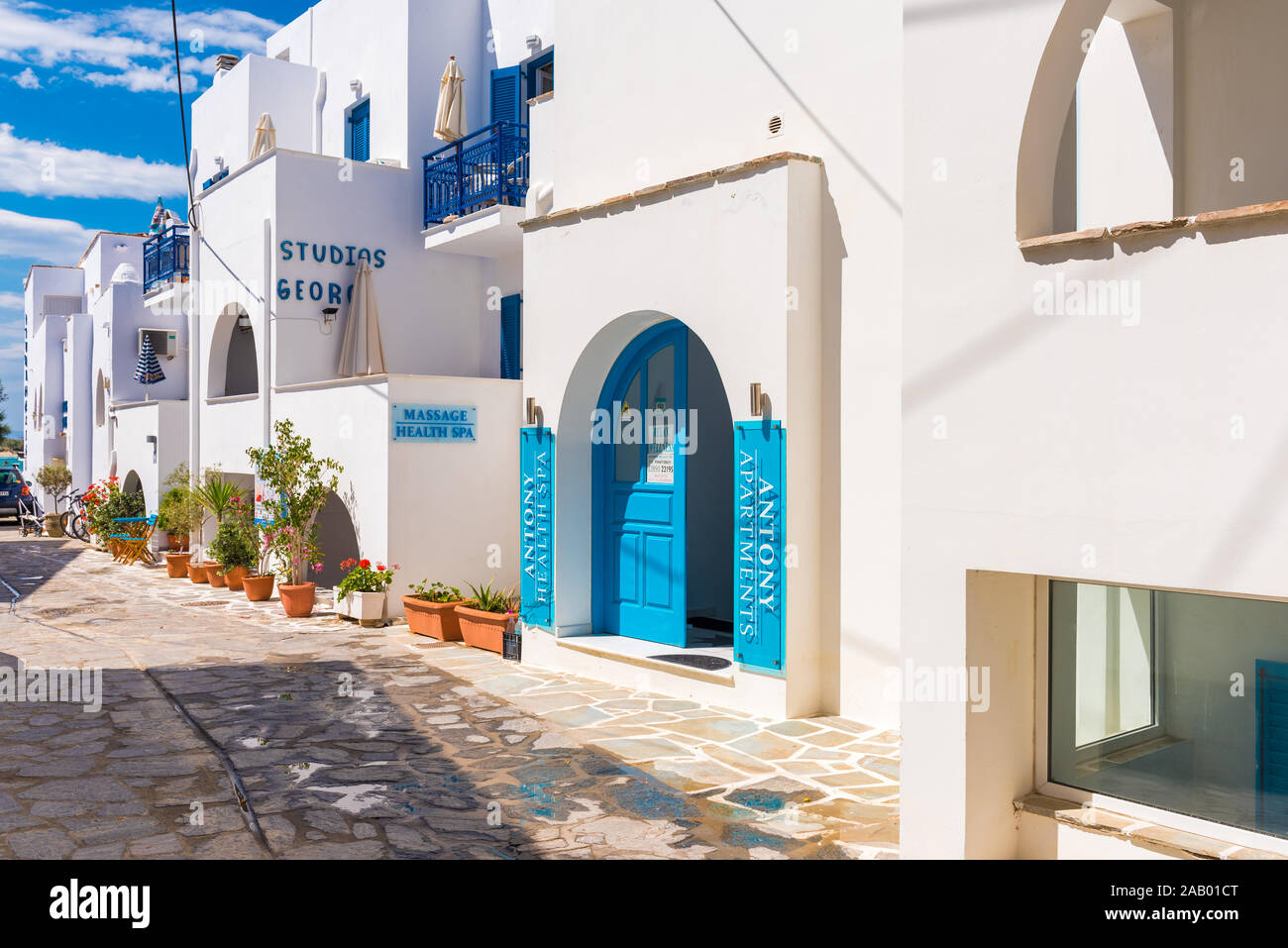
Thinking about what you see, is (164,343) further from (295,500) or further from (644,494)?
A: (644,494)

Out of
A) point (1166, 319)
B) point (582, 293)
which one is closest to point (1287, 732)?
point (1166, 319)

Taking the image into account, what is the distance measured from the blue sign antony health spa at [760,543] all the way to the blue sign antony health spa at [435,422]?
19.4 feet

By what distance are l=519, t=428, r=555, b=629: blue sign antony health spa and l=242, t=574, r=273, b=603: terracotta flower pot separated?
616 centimetres

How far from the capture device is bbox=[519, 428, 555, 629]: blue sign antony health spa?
1079 cm

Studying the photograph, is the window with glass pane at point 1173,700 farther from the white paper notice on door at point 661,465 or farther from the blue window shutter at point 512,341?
the blue window shutter at point 512,341

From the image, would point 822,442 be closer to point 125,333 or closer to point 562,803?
point 562,803

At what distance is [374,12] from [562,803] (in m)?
15.8

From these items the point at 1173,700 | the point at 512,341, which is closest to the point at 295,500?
the point at 512,341

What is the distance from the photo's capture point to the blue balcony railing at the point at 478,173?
1477 cm

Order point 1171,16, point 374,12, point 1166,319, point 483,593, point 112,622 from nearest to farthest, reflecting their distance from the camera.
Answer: point 1166,319 → point 1171,16 → point 483,593 → point 112,622 → point 374,12

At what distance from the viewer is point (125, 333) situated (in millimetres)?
26109

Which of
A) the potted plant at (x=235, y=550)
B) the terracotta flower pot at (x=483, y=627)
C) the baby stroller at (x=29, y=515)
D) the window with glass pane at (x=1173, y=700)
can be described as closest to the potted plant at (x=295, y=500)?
the potted plant at (x=235, y=550)

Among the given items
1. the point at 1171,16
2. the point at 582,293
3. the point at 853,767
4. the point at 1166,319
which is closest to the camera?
the point at 1166,319
